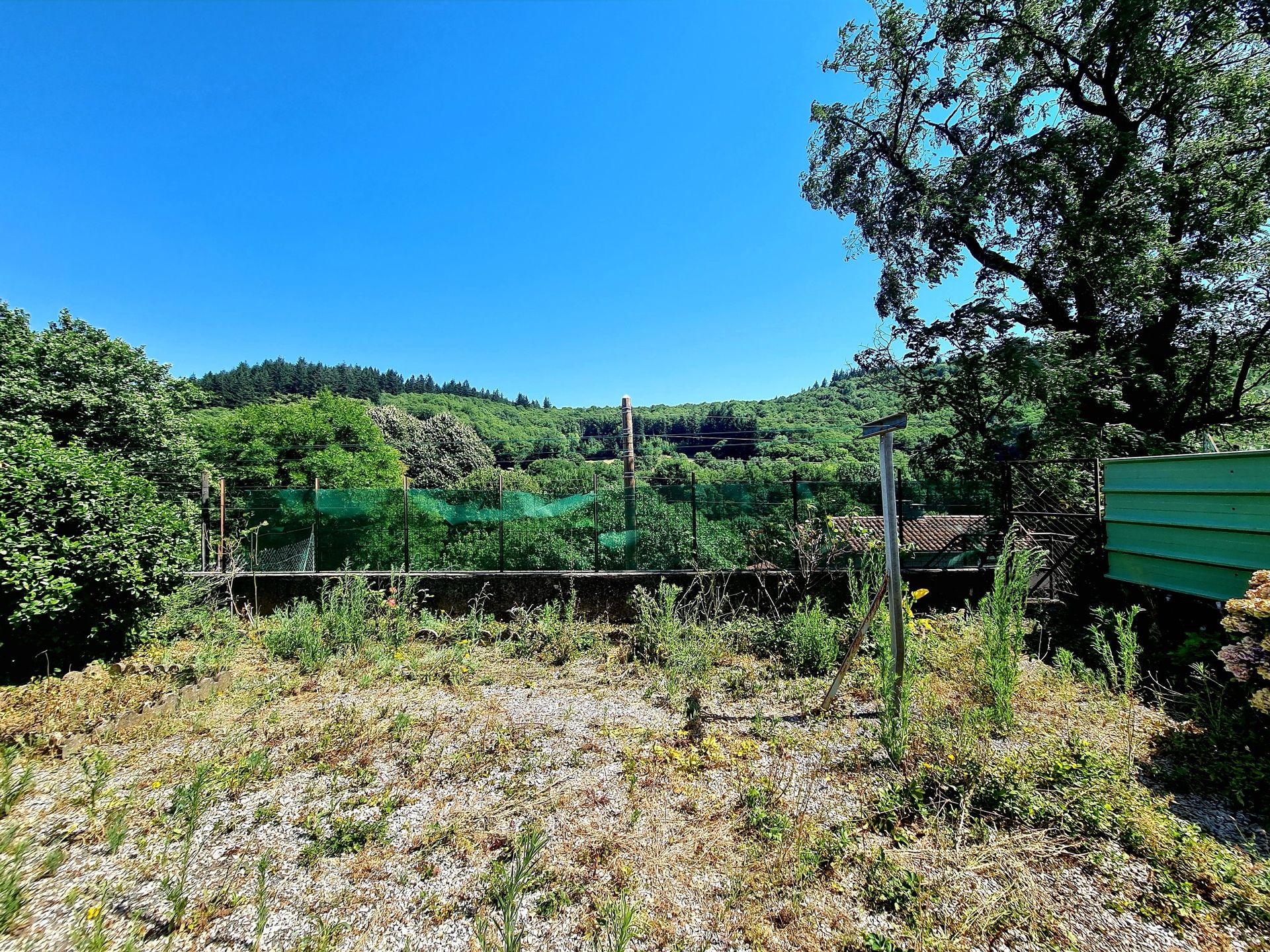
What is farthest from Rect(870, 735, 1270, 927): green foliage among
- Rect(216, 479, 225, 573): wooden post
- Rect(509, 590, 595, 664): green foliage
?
Rect(216, 479, 225, 573): wooden post

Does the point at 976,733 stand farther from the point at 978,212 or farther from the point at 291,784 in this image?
the point at 978,212

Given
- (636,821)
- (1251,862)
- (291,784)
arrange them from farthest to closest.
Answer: (291,784) → (636,821) → (1251,862)

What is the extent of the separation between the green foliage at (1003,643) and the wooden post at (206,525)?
35.0ft

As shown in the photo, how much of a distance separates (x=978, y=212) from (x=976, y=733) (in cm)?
979

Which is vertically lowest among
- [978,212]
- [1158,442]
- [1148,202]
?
[1158,442]

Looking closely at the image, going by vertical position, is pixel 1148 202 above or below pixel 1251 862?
above

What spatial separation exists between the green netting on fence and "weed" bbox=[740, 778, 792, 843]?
3913mm

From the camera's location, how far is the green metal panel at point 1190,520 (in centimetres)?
408

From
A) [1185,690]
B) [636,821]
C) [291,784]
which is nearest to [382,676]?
[291,784]

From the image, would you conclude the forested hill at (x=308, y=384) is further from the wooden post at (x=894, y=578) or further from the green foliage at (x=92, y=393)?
the wooden post at (x=894, y=578)

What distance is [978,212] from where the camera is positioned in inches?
362

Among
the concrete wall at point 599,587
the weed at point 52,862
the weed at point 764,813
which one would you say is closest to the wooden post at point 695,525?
the concrete wall at point 599,587

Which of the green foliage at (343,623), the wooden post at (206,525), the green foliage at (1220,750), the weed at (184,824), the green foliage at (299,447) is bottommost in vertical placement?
the green foliage at (1220,750)

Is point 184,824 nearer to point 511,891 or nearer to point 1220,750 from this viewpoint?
point 511,891
